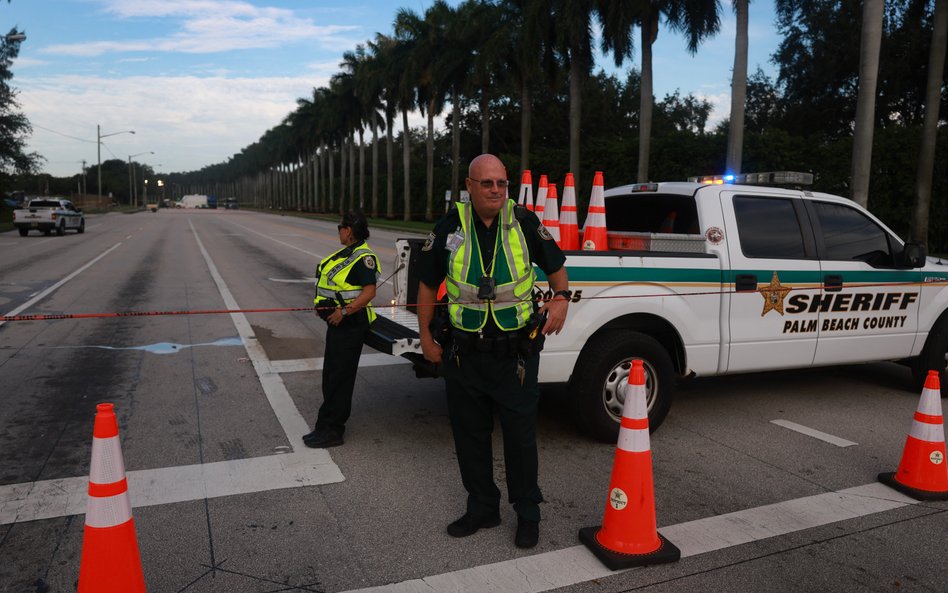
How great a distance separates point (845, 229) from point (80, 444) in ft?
20.0

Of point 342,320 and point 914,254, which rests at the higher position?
point 914,254

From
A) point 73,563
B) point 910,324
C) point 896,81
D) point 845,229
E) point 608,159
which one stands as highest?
point 896,81

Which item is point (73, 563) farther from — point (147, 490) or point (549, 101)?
point (549, 101)

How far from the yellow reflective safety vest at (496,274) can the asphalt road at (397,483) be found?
1154mm

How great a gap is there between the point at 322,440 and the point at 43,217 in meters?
30.7

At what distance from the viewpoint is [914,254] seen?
19.7 ft

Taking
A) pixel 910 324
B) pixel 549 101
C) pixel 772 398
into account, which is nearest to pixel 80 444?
pixel 772 398

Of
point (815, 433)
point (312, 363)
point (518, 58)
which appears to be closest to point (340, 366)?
point (312, 363)

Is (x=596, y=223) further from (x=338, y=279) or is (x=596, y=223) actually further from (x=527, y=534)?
(x=527, y=534)

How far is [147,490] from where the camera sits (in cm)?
423

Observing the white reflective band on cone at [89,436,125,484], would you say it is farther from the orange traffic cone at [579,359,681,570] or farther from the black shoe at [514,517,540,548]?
the orange traffic cone at [579,359,681,570]

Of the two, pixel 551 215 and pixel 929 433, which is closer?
pixel 929 433

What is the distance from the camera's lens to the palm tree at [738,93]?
65.3 ft

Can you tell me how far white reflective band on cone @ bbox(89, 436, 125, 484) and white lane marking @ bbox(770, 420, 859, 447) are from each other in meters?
4.77
